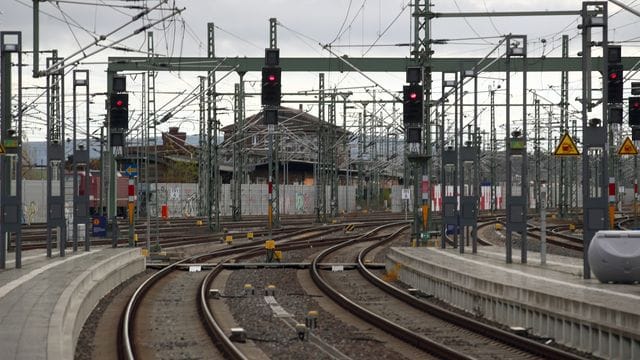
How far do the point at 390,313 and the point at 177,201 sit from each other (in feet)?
225

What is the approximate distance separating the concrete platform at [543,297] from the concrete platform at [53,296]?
24.3 feet

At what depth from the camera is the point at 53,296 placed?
1989 cm

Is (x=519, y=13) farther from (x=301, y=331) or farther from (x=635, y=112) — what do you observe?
(x=301, y=331)

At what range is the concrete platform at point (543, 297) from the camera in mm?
14703

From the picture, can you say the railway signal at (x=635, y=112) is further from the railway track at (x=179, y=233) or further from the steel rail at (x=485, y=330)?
the railway track at (x=179, y=233)

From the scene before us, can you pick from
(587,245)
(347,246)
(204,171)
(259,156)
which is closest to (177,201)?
(204,171)

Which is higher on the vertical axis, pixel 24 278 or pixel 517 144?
pixel 517 144

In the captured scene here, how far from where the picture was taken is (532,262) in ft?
90.9

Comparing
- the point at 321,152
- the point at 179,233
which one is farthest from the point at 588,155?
the point at 321,152

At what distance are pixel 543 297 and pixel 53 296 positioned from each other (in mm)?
9179

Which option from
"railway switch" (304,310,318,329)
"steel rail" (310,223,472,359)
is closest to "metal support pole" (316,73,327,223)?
"steel rail" (310,223,472,359)

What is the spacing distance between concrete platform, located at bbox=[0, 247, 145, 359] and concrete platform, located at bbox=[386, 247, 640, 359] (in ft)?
24.3

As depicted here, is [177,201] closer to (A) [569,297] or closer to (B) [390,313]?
(B) [390,313]

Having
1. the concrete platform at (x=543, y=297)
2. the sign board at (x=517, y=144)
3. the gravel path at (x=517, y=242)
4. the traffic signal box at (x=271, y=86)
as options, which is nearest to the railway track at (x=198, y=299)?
the concrete platform at (x=543, y=297)
